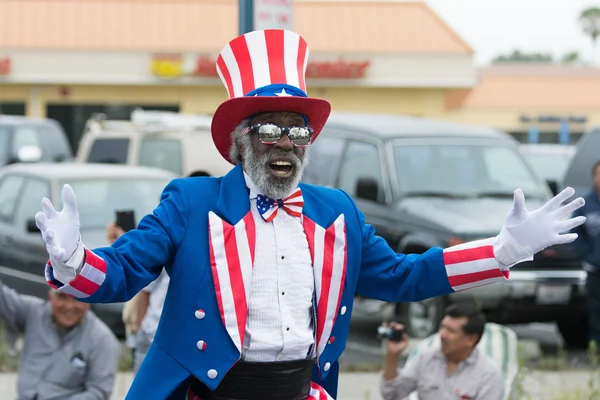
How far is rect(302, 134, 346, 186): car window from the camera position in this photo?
11.6 m

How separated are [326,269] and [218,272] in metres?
0.39

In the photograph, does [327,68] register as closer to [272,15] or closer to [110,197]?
[110,197]

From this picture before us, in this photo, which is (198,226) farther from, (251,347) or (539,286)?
(539,286)

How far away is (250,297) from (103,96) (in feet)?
105

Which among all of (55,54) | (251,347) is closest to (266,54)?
(251,347)

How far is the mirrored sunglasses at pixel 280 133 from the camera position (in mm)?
4117

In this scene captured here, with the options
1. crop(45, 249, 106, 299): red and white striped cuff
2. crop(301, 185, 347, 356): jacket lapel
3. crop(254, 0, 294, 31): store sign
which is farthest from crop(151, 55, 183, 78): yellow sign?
crop(45, 249, 106, 299): red and white striped cuff

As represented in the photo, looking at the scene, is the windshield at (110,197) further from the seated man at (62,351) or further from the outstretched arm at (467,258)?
the outstretched arm at (467,258)

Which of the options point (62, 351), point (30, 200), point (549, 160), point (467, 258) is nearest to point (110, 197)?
point (30, 200)

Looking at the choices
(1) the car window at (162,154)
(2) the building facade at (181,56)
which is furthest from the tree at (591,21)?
(1) the car window at (162,154)

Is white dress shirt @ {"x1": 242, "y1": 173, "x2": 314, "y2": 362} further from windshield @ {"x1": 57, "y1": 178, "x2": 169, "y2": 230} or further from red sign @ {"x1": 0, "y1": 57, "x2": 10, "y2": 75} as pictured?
red sign @ {"x1": 0, "y1": 57, "x2": 10, "y2": 75}

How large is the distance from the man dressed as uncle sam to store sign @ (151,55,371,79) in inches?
1179

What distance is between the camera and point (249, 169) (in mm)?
4215

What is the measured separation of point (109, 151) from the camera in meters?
15.8
